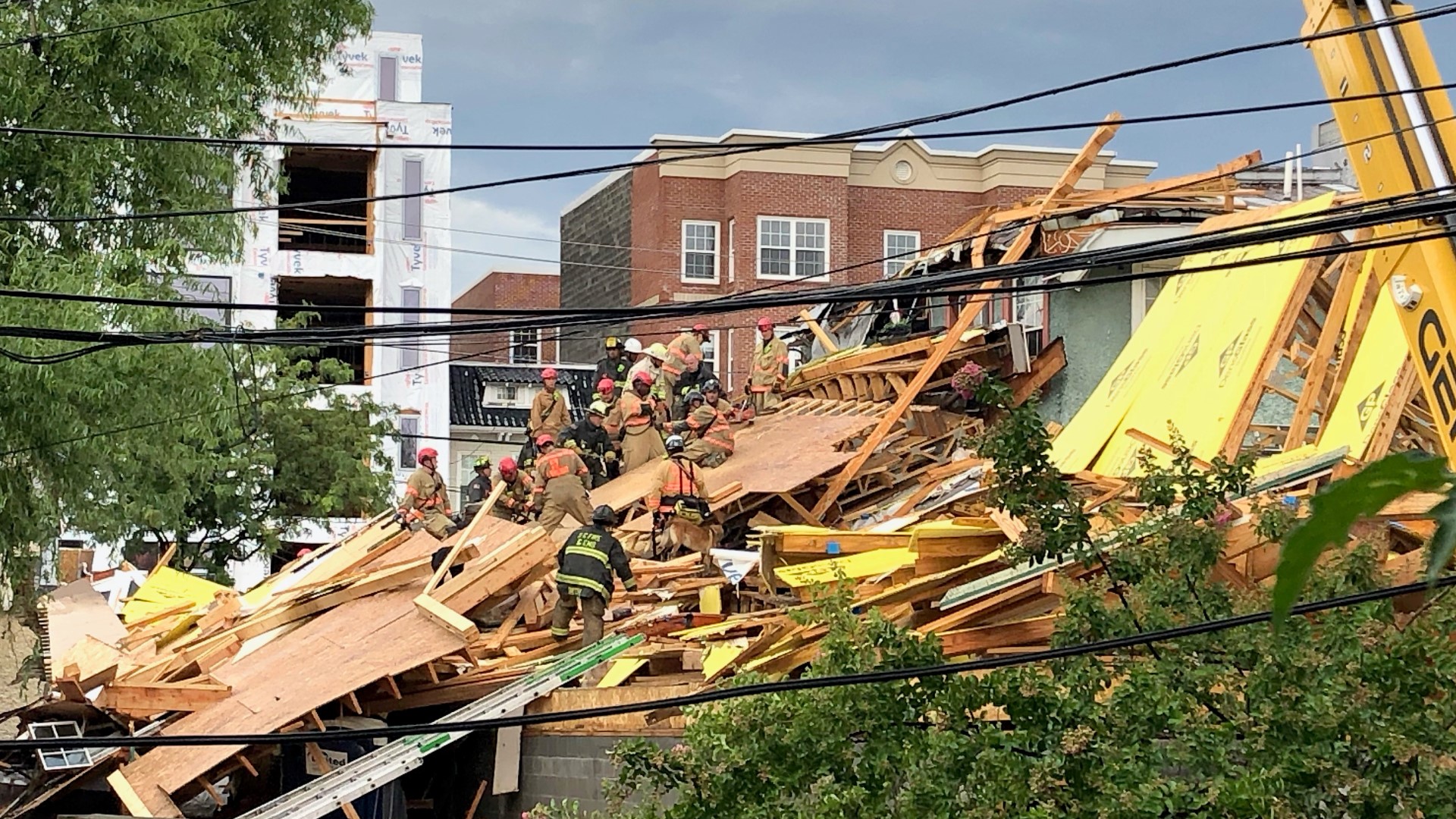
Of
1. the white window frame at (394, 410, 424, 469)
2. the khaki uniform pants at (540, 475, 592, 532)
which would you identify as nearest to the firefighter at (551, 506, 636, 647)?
the khaki uniform pants at (540, 475, 592, 532)

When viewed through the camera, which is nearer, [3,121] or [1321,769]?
[1321,769]

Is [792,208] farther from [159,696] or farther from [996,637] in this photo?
[996,637]

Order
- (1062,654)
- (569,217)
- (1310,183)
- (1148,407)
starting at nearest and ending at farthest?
(1062,654), (1148,407), (1310,183), (569,217)

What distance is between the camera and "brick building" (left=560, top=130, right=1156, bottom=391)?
4519 centimetres

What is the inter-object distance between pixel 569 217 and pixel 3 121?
42154 mm

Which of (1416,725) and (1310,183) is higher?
(1310,183)

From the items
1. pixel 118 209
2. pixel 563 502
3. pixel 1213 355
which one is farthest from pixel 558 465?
pixel 1213 355

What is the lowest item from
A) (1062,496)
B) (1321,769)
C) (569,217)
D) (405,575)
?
(1321,769)

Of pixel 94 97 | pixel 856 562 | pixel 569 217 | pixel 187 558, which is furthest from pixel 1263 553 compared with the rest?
pixel 569 217

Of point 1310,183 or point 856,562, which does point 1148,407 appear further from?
point 1310,183

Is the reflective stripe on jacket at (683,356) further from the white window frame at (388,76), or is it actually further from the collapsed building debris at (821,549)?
the white window frame at (388,76)

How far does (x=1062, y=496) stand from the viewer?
7.86 m

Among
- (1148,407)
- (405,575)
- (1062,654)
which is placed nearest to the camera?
(1062,654)

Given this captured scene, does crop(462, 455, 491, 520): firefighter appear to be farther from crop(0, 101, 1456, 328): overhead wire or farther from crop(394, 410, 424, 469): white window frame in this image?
crop(394, 410, 424, 469): white window frame
